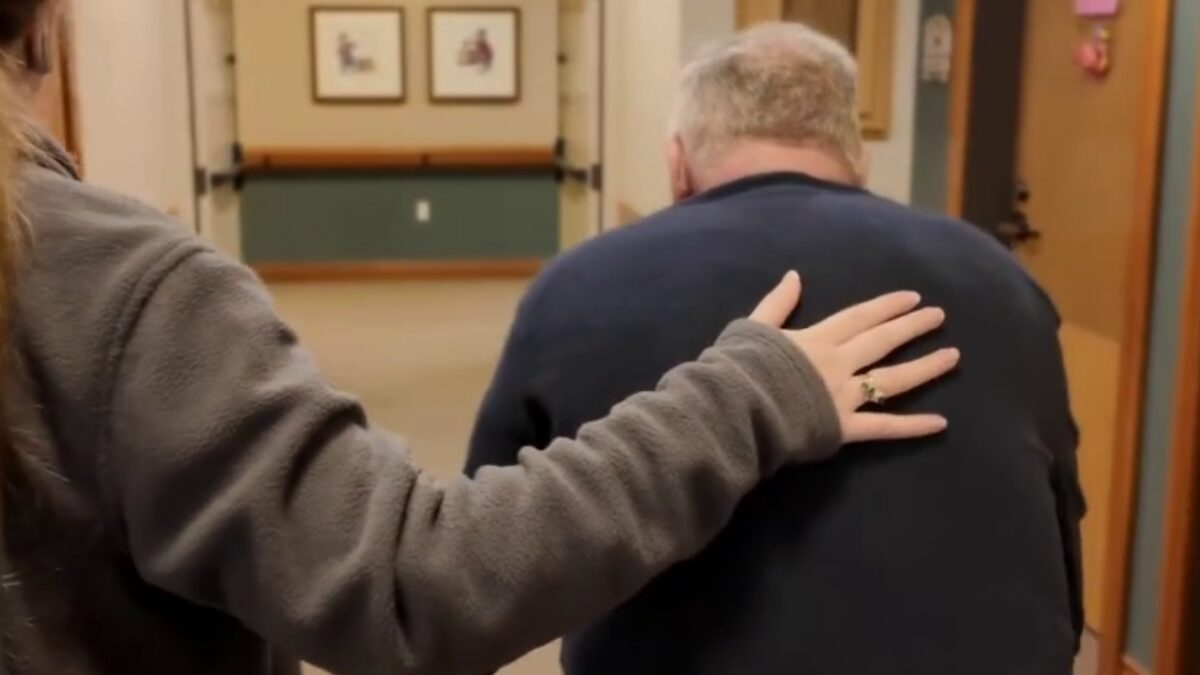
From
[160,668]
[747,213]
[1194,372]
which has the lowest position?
[1194,372]

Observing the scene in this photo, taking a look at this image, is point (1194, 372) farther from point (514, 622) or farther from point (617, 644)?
point (514, 622)

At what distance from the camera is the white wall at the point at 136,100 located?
11.1ft

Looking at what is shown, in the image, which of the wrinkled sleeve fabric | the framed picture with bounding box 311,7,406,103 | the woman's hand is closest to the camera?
the wrinkled sleeve fabric

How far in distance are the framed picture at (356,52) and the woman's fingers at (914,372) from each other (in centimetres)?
758

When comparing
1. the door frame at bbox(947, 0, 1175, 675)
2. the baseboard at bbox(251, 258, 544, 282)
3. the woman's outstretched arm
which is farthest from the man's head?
the baseboard at bbox(251, 258, 544, 282)

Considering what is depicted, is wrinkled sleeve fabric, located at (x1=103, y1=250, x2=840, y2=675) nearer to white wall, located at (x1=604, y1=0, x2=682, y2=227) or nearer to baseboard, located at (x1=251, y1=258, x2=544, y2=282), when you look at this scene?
white wall, located at (x1=604, y1=0, x2=682, y2=227)

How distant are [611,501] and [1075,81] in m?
3.10

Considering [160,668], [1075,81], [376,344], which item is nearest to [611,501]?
[160,668]

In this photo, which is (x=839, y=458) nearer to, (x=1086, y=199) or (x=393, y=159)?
(x=1086, y=199)

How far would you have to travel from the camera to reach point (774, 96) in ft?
4.76

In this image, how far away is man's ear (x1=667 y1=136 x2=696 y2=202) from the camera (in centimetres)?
152

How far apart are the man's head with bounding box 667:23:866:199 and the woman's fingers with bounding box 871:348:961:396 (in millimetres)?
262

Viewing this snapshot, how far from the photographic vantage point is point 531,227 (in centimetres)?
879

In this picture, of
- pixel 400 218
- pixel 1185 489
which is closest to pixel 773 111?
pixel 1185 489
